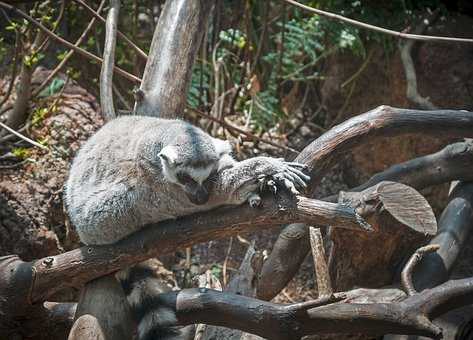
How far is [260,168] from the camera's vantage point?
183 inches

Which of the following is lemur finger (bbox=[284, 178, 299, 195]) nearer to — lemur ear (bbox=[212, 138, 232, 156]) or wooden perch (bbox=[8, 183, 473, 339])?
wooden perch (bbox=[8, 183, 473, 339])

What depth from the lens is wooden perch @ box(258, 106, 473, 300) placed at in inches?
202

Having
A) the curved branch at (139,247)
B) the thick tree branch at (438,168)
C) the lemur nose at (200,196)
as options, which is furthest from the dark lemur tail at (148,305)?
the thick tree branch at (438,168)

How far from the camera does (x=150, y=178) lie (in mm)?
5234

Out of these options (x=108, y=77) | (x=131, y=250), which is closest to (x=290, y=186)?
(x=131, y=250)

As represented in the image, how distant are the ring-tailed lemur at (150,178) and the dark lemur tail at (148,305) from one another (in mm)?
19

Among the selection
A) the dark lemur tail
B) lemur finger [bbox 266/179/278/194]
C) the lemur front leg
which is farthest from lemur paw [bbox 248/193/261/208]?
the dark lemur tail

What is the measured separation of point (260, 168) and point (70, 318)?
211 centimetres

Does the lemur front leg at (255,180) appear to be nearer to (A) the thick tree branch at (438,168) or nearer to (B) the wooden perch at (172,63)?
(B) the wooden perch at (172,63)

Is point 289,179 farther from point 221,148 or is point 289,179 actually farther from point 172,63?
point 172,63

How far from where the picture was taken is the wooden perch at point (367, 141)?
513cm

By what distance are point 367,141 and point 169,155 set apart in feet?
5.19

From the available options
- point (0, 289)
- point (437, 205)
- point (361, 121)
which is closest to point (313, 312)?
point (361, 121)

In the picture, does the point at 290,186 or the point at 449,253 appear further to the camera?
the point at 449,253
